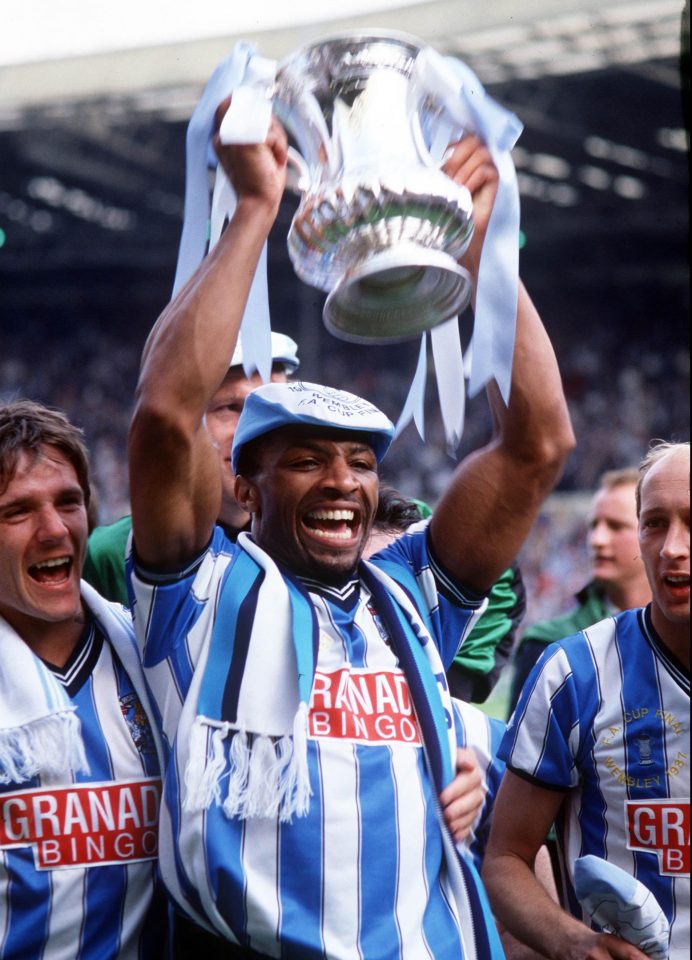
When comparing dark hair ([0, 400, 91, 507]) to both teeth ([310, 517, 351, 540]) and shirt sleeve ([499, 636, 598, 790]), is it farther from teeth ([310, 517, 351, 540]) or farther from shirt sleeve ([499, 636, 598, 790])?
shirt sleeve ([499, 636, 598, 790])

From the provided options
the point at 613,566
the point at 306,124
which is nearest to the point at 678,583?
the point at 306,124

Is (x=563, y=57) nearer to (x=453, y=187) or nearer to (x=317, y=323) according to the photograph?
(x=317, y=323)

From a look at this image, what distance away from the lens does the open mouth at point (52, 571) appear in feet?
6.98

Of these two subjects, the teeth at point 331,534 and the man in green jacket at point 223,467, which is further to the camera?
the man in green jacket at point 223,467

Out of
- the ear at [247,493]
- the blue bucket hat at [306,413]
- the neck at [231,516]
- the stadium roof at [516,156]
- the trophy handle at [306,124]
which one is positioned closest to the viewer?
the trophy handle at [306,124]

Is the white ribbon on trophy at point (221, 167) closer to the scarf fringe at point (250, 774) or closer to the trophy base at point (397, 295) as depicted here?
the trophy base at point (397, 295)

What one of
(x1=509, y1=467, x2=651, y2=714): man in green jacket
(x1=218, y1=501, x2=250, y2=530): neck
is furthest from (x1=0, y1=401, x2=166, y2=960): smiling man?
(x1=509, y1=467, x2=651, y2=714): man in green jacket

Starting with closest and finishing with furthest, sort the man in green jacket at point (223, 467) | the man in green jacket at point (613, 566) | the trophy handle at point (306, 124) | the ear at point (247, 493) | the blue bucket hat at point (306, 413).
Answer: the trophy handle at point (306, 124) → the blue bucket hat at point (306, 413) → the ear at point (247, 493) → the man in green jacket at point (223, 467) → the man in green jacket at point (613, 566)

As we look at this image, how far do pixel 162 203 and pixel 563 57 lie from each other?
622cm

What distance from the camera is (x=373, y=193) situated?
5.37 ft

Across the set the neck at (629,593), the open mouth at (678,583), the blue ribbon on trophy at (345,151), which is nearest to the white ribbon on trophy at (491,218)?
the blue ribbon on trophy at (345,151)

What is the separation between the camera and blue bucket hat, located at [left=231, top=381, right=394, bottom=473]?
2.03 m

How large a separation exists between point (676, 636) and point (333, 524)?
0.65 meters

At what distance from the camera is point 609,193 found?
1578 centimetres
